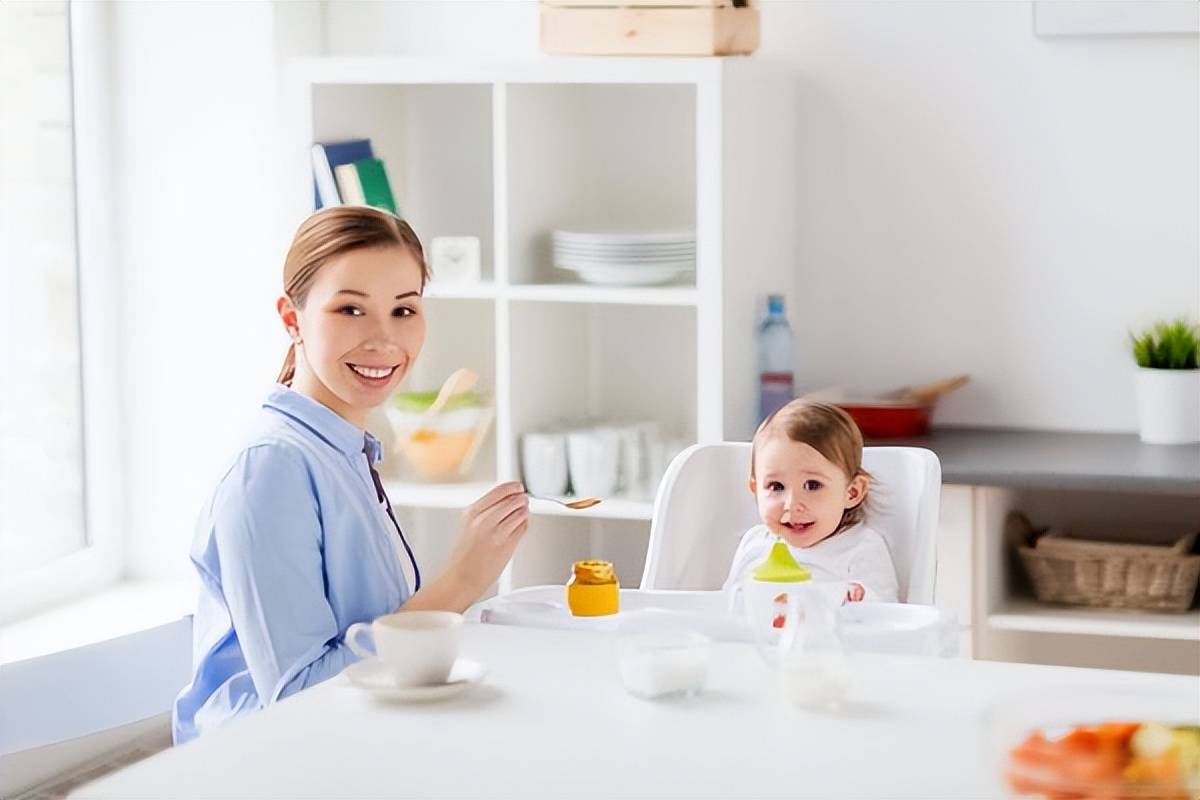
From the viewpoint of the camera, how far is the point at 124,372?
12.5 ft

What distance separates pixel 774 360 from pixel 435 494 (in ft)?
2.30

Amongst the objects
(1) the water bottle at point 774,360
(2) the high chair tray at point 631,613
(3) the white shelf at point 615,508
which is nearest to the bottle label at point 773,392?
(1) the water bottle at point 774,360

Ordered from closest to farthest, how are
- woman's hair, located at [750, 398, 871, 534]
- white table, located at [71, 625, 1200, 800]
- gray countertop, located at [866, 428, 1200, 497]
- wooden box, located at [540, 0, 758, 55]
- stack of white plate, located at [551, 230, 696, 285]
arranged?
white table, located at [71, 625, 1200, 800] < woman's hair, located at [750, 398, 871, 534] < gray countertop, located at [866, 428, 1200, 497] < wooden box, located at [540, 0, 758, 55] < stack of white plate, located at [551, 230, 696, 285]

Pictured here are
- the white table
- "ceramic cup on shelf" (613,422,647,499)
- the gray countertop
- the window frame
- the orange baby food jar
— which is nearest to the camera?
the white table

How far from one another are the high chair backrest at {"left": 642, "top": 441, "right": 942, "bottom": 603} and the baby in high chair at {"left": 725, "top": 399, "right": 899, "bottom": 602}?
0.15 feet

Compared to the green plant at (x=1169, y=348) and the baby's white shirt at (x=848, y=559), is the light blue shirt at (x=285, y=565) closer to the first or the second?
the baby's white shirt at (x=848, y=559)

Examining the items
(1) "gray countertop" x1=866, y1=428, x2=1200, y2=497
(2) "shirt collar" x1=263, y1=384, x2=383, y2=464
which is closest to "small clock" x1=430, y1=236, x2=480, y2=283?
(1) "gray countertop" x1=866, y1=428, x2=1200, y2=497

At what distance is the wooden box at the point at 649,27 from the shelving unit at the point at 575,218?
1.7 inches

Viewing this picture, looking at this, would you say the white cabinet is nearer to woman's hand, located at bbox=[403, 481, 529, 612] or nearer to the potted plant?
the potted plant

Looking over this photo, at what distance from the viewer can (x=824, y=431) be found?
8.47 feet

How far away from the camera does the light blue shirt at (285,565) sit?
2143 mm

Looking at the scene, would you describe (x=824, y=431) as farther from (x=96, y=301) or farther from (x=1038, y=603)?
(x=96, y=301)

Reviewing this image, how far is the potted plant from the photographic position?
3.32 metres

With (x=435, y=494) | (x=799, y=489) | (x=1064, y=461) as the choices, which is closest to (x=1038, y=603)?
(x=1064, y=461)
